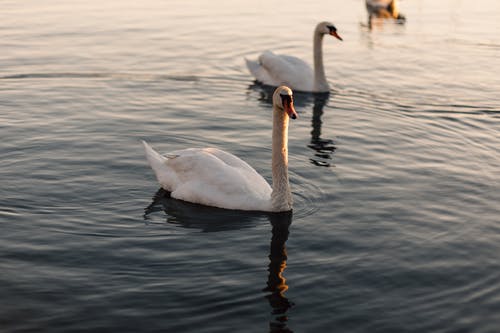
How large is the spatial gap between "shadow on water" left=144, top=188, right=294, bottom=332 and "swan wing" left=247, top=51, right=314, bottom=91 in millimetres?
8945

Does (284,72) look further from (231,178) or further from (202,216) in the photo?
(202,216)

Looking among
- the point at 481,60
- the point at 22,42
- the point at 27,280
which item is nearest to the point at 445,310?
the point at 27,280

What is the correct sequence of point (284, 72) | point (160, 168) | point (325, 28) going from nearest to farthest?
point (160, 168) → point (284, 72) → point (325, 28)

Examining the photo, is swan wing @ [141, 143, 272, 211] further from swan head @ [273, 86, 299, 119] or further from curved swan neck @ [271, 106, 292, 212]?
swan head @ [273, 86, 299, 119]

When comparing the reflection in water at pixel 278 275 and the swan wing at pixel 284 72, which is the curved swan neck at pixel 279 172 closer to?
the reflection in water at pixel 278 275

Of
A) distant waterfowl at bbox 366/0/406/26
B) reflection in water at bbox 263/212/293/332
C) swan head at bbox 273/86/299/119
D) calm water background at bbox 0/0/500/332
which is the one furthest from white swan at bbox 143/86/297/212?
distant waterfowl at bbox 366/0/406/26

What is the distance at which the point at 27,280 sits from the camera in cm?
1147

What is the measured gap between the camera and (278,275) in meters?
11.9

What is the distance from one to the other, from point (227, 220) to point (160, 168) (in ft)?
6.67

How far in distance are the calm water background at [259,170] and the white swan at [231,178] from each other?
23cm

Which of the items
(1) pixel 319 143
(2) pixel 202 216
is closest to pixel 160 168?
(2) pixel 202 216

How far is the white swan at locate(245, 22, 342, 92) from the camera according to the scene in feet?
75.8

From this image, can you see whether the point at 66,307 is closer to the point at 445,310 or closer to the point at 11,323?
the point at 11,323

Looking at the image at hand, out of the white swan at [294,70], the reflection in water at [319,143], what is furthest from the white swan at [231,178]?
the white swan at [294,70]
